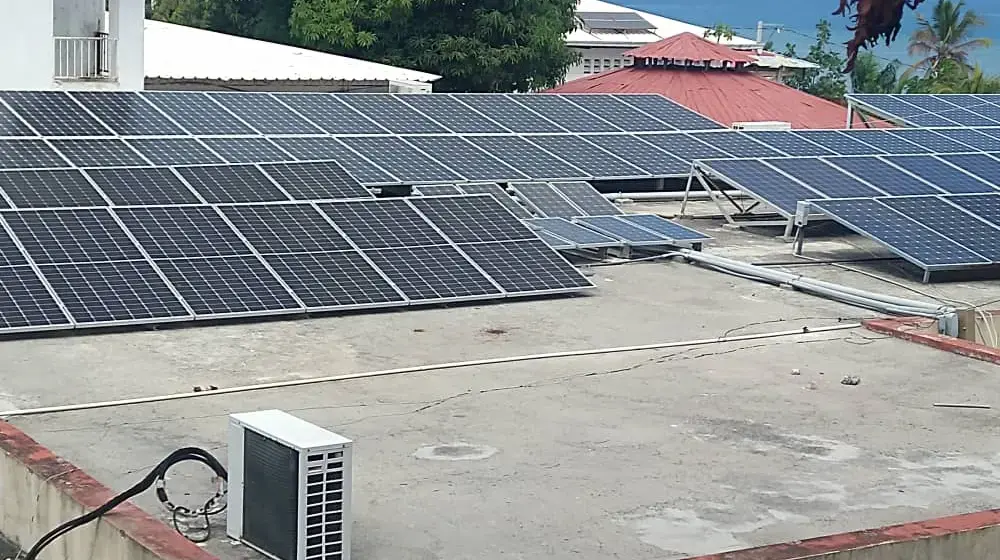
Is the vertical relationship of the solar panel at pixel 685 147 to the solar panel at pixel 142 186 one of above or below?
above

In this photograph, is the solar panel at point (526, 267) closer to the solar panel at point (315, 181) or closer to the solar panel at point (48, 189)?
the solar panel at point (315, 181)

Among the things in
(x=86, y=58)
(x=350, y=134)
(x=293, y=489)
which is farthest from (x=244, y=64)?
(x=293, y=489)

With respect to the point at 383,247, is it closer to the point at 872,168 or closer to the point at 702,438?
the point at 702,438

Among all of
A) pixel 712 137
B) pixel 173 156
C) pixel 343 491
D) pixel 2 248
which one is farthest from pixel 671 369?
pixel 712 137

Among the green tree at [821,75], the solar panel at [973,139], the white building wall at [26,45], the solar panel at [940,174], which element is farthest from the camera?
the green tree at [821,75]

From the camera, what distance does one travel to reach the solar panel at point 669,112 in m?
25.8

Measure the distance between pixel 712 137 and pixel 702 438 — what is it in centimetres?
1442

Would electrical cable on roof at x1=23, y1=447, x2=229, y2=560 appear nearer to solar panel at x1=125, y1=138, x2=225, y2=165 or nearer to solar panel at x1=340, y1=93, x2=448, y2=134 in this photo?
solar panel at x1=125, y1=138, x2=225, y2=165

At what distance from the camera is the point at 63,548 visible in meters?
8.91

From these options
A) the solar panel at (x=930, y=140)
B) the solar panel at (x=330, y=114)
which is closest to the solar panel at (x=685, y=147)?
the solar panel at (x=930, y=140)

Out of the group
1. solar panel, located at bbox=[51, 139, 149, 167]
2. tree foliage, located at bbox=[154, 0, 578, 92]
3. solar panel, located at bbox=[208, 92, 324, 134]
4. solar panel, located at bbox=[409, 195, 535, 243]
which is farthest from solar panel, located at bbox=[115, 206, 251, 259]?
tree foliage, located at bbox=[154, 0, 578, 92]

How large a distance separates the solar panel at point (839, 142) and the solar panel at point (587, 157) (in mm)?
3463

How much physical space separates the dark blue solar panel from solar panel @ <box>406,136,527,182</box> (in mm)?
6910

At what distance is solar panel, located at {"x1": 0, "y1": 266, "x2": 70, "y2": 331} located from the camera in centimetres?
1275
